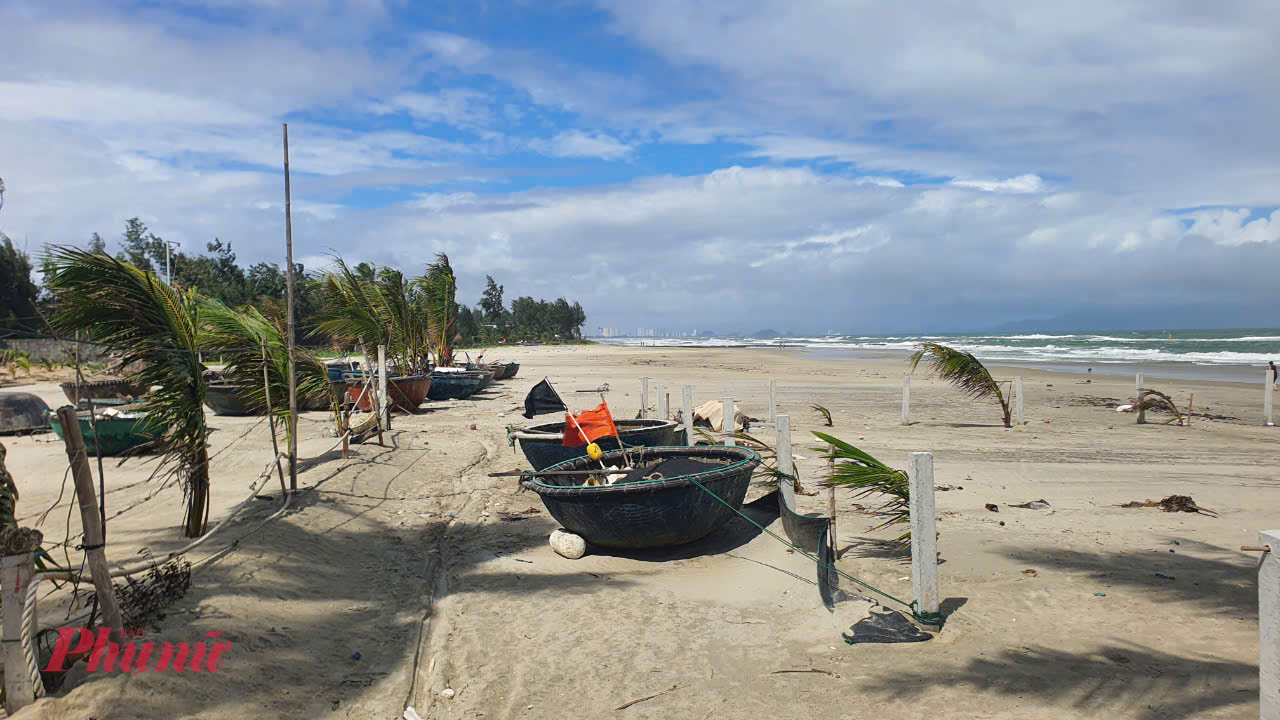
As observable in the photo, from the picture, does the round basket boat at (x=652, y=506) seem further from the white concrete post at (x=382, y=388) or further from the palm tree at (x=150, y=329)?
the white concrete post at (x=382, y=388)

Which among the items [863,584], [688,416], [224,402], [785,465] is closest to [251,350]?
[785,465]

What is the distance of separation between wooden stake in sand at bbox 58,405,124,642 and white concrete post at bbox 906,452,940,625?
510cm

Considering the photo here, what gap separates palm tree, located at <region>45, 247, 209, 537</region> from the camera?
5750 mm

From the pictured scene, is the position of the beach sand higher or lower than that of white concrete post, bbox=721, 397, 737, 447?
lower

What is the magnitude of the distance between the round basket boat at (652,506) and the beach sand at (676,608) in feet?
1.01

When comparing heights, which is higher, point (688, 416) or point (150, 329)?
point (150, 329)

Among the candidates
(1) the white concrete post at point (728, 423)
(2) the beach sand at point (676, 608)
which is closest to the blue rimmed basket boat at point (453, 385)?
(2) the beach sand at point (676, 608)

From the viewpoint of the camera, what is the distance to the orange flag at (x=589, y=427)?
366 inches

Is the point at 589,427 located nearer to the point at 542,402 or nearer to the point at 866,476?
the point at 866,476

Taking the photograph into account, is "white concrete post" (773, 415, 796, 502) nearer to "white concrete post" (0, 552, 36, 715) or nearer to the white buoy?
the white buoy

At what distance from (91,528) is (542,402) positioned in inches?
497

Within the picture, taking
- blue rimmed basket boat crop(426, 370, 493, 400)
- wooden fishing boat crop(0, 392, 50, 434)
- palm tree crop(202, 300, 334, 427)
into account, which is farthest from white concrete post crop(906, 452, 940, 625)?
blue rimmed basket boat crop(426, 370, 493, 400)

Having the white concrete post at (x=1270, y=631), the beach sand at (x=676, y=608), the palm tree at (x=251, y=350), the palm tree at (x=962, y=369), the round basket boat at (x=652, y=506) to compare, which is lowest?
the beach sand at (x=676, y=608)

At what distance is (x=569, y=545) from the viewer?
7.50 m
